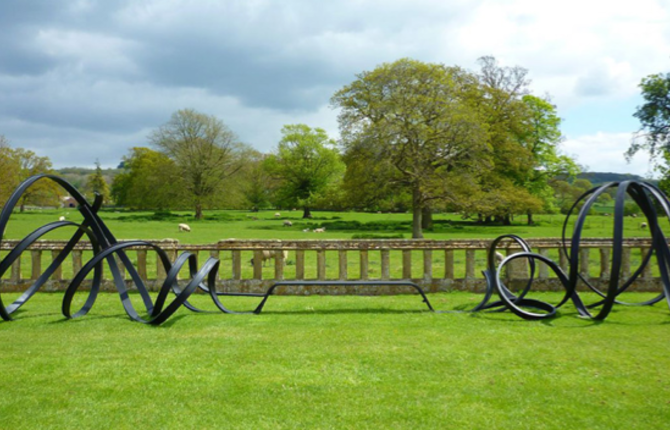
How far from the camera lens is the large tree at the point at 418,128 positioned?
1228 inches

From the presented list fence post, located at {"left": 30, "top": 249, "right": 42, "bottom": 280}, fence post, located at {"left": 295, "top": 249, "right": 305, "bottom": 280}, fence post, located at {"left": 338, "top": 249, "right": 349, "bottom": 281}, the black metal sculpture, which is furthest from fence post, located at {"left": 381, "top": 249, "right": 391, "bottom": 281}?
fence post, located at {"left": 30, "top": 249, "right": 42, "bottom": 280}

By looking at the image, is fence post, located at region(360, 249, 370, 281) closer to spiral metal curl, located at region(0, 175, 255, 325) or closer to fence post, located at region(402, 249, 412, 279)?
fence post, located at region(402, 249, 412, 279)

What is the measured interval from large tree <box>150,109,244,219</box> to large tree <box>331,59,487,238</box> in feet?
73.6

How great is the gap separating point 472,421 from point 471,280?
20.6 feet

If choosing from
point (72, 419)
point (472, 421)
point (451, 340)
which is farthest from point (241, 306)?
point (472, 421)

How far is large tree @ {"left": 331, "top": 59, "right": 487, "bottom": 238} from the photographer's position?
3120 cm

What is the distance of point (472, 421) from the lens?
392 cm

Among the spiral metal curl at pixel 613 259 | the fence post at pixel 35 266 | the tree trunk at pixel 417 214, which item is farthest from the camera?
the tree trunk at pixel 417 214

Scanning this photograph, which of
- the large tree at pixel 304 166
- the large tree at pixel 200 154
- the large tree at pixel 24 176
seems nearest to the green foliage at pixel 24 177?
the large tree at pixel 24 176

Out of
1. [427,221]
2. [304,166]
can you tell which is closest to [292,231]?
[427,221]

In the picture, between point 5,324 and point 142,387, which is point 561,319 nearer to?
point 142,387

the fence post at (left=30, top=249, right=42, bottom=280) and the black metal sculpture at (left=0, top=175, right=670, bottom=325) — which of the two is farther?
the fence post at (left=30, top=249, right=42, bottom=280)

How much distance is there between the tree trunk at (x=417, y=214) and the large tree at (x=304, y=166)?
24554mm

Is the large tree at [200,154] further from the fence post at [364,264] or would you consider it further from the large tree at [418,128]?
the fence post at [364,264]
